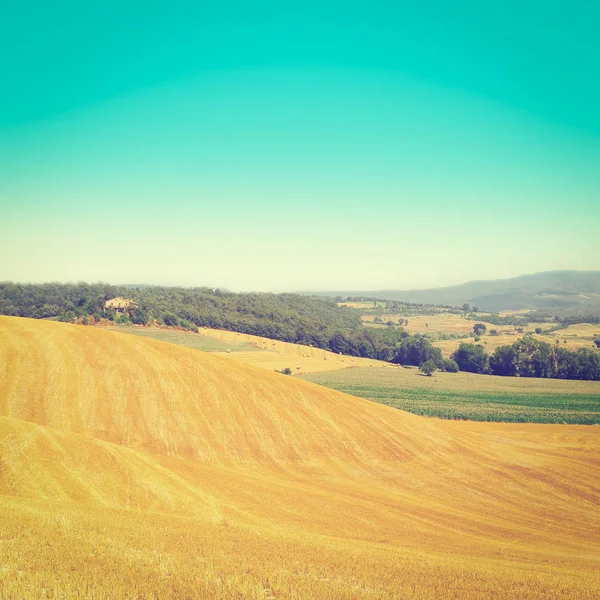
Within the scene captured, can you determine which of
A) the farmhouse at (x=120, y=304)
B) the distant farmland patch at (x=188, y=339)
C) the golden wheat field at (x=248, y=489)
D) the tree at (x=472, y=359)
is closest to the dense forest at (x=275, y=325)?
the tree at (x=472, y=359)

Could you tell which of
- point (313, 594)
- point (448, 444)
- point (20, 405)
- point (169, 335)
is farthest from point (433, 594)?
point (169, 335)

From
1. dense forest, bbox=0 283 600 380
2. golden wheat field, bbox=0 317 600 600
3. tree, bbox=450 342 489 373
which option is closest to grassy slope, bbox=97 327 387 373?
dense forest, bbox=0 283 600 380

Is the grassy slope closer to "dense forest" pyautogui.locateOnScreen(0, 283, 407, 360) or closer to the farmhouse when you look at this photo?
"dense forest" pyautogui.locateOnScreen(0, 283, 407, 360)

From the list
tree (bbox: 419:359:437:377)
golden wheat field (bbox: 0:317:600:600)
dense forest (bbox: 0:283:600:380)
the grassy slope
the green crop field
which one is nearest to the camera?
golden wheat field (bbox: 0:317:600:600)

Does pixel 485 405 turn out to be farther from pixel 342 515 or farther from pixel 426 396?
pixel 342 515

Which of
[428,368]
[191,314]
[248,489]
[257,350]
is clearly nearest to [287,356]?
[257,350]

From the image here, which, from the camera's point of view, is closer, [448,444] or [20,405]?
[20,405]
